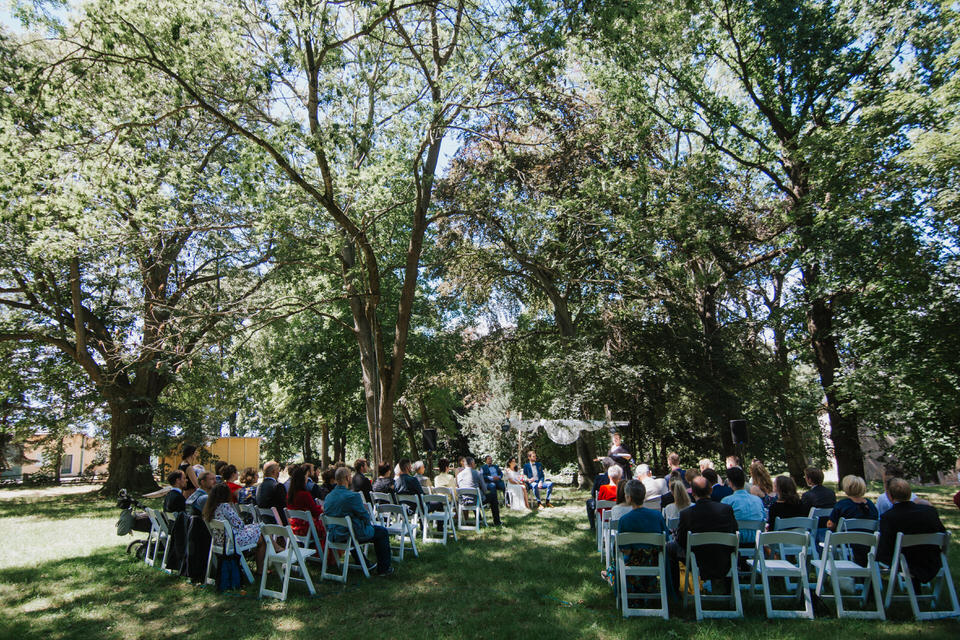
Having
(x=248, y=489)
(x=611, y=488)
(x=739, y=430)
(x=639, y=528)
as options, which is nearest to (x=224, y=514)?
(x=248, y=489)

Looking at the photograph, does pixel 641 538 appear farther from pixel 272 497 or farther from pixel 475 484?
pixel 475 484

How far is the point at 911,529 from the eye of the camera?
15.5 feet

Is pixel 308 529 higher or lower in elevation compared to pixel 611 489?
lower

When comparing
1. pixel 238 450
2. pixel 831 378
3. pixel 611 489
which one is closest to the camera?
pixel 611 489

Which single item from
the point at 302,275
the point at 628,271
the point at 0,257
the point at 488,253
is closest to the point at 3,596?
the point at 302,275

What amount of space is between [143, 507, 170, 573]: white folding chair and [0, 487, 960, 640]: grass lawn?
0.20 metres

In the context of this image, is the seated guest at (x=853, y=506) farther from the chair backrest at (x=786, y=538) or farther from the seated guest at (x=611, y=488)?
the seated guest at (x=611, y=488)

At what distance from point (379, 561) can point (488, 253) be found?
10498mm

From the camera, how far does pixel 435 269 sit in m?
16.9

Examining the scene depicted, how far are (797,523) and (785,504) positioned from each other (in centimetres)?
36

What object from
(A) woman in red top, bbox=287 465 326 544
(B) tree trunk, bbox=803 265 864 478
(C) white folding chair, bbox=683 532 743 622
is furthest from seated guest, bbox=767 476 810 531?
(B) tree trunk, bbox=803 265 864 478

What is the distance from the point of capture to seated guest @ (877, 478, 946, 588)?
15.4 ft

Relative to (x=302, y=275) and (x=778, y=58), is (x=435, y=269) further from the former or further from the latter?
(x=778, y=58)

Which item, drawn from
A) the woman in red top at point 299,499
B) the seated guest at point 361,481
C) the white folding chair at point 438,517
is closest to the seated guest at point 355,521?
the woman in red top at point 299,499
